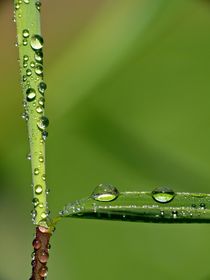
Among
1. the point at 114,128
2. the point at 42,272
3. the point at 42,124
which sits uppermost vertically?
the point at 114,128

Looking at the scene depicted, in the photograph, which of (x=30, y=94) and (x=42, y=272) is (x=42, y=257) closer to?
(x=42, y=272)

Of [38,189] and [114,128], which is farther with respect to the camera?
[114,128]

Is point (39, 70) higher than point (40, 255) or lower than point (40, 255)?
higher

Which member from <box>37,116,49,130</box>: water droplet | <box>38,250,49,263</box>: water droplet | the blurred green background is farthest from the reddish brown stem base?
the blurred green background

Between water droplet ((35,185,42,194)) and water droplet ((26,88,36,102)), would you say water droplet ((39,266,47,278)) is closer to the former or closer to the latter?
water droplet ((35,185,42,194))

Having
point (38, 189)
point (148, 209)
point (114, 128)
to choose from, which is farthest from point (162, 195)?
point (114, 128)

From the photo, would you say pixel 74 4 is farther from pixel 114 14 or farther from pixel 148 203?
pixel 148 203
